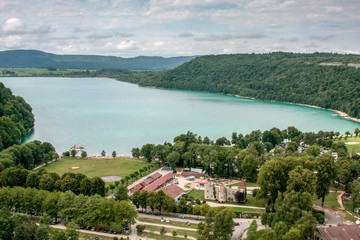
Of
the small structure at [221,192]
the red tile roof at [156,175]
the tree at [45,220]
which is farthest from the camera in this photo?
the red tile roof at [156,175]

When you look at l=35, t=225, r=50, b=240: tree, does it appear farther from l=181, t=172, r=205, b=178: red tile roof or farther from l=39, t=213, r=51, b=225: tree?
l=181, t=172, r=205, b=178: red tile roof

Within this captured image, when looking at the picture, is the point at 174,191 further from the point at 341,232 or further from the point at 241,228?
the point at 341,232

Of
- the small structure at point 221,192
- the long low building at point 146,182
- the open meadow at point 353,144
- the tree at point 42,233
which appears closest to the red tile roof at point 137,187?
the long low building at point 146,182

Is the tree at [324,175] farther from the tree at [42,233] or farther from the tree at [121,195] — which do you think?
the tree at [42,233]

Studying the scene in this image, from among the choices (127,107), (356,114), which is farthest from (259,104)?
(127,107)

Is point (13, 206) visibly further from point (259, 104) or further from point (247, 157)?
point (259, 104)

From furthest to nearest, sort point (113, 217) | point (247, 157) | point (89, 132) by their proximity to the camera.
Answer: point (89, 132), point (247, 157), point (113, 217)
